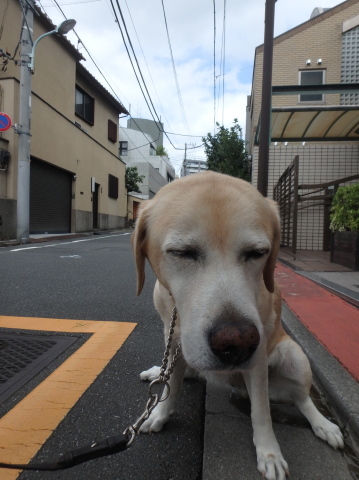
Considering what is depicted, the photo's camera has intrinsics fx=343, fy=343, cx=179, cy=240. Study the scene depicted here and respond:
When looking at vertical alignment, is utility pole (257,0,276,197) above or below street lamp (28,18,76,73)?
below

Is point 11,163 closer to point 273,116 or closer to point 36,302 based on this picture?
point 273,116

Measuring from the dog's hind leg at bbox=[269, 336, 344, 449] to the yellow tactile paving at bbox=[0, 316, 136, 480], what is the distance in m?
1.07

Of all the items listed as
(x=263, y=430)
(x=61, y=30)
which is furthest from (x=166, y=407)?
(x=61, y=30)

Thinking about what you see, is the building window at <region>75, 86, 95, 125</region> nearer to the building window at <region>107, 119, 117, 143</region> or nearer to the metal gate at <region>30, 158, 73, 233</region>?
the building window at <region>107, 119, 117, 143</region>

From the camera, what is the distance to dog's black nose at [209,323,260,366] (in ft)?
3.87

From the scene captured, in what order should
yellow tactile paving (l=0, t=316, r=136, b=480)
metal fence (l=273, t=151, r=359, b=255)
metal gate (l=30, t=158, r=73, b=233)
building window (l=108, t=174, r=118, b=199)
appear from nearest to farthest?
yellow tactile paving (l=0, t=316, r=136, b=480) → metal fence (l=273, t=151, r=359, b=255) → metal gate (l=30, t=158, r=73, b=233) → building window (l=108, t=174, r=118, b=199)

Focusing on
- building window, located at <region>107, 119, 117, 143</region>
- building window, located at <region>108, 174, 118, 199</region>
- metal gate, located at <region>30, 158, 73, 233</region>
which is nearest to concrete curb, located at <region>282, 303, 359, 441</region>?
metal gate, located at <region>30, 158, 73, 233</region>

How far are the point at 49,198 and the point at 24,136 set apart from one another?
468cm

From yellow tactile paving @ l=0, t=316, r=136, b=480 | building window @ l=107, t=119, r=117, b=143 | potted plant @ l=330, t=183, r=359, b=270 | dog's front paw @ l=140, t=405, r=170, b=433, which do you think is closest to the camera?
yellow tactile paving @ l=0, t=316, r=136, b=480

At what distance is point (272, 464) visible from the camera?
1.37 metres

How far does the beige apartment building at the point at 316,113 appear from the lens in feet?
26.8

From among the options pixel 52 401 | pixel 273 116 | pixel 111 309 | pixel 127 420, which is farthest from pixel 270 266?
pixel 273 116

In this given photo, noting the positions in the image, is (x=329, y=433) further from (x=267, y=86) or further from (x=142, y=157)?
(x=142, y=157)

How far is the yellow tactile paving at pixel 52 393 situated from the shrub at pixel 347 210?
445cm
